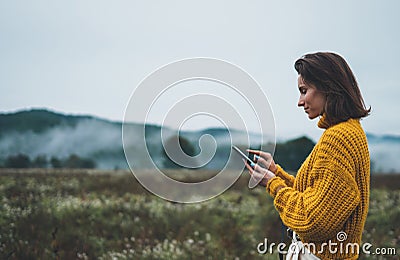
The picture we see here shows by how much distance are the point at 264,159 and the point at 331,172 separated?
1.99 feet

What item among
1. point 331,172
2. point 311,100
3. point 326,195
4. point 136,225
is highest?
point 311,100

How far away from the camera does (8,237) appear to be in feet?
18.3

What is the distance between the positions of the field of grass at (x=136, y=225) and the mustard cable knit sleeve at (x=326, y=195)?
3424 mm

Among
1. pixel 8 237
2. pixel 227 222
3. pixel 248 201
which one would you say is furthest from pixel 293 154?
pixel 8 237

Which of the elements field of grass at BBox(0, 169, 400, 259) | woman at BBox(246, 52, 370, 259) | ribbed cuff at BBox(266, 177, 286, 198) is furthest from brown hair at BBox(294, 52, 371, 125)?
field of grass at BBox(0, 169, 400, 259)

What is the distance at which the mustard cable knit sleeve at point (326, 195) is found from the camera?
1.97 metres

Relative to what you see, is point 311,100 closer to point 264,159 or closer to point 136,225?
point 264,159

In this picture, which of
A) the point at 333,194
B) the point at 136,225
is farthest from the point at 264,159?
the point at 136,225

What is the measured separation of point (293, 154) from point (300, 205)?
333 inches

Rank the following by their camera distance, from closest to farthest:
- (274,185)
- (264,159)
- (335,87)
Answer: (335,87), (274,185), (264,159)

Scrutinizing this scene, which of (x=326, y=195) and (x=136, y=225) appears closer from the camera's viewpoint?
(x=326, y=195)

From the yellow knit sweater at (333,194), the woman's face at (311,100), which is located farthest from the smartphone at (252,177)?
the woman's face at (311,100)

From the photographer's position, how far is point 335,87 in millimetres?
2105

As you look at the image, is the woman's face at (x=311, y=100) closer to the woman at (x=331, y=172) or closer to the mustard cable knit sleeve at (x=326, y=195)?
the woman at (x=331, y=172)
